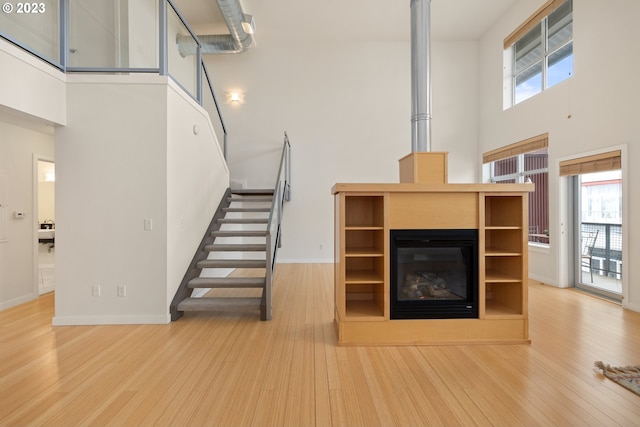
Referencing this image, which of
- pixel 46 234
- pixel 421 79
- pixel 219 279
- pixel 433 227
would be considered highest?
pixel 421 79

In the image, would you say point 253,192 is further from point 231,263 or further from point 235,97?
point 235,97

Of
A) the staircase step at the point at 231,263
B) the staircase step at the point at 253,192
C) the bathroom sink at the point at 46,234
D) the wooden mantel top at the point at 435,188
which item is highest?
the staircase step at the point at 253,192

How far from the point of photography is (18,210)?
14.4ft

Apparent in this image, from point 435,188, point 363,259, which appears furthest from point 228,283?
point 435,188

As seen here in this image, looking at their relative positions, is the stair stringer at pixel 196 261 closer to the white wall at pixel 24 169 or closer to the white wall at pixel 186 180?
the white wall at pixel 186 180

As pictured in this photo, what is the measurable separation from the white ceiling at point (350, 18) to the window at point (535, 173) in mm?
2767

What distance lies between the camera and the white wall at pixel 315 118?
23.6 ft

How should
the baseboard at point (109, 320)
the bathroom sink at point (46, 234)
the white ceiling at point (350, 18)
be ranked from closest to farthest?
1. the baseboard at point (109, 320)
2. the bathroom sink at point (46, 234)
3. the white ceiling at point (350, 18)

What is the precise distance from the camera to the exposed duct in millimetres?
5486

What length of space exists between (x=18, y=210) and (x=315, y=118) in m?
5.41

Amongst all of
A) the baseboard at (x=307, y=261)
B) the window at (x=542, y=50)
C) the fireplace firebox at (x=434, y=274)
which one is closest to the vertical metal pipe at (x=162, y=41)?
the fireplace firebox at (x=434, y=274)

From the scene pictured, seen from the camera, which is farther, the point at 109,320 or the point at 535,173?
the point at 535,173

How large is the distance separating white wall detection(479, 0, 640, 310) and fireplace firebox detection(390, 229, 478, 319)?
2680mm

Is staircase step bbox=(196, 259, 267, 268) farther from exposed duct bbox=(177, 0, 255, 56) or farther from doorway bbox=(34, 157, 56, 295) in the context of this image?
exposed duct bbox=(177, 0, 255, 56)
